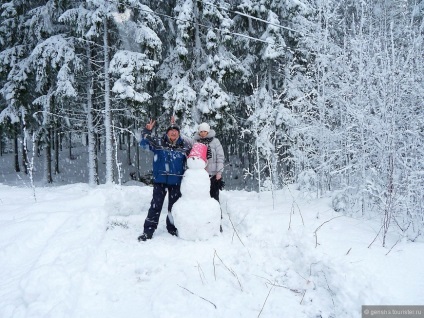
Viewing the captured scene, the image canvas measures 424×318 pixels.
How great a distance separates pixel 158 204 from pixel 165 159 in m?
0.81

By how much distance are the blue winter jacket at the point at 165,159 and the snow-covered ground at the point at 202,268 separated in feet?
3.43

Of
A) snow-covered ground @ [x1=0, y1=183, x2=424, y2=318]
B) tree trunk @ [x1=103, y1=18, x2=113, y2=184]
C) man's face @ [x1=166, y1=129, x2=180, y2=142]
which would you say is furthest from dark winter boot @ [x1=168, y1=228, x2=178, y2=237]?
tree trunk @ [x1=103, y1=18, x2=113, y2=184]

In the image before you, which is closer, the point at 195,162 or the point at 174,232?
the point at 195,162

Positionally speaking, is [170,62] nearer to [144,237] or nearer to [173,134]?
[173,134]

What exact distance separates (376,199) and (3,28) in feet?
57.0

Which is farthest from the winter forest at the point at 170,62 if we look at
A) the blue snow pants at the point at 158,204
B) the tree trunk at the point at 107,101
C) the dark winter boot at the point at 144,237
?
the dark winter boot at the point at 144,237

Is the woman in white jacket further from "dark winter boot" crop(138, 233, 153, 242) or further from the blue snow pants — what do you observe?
"dark winter boot" crop(138, 233, 153, 242)

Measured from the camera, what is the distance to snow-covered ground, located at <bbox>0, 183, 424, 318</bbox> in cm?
312

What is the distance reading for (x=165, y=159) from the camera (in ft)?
18.2

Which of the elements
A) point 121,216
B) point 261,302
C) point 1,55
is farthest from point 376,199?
point 1,55

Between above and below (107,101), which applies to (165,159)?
below

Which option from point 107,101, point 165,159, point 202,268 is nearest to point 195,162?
point 165,159

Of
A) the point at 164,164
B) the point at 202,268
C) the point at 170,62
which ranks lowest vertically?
the point at 202,268

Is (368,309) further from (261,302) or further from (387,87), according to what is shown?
(387,87)
